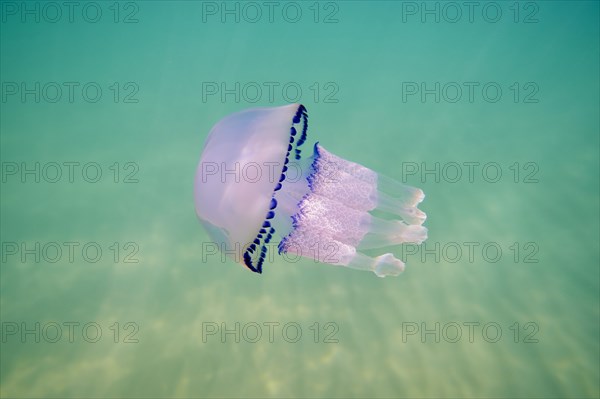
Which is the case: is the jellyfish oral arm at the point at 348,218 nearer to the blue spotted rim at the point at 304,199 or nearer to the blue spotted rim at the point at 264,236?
the blue spotted rim at the point at 304,199

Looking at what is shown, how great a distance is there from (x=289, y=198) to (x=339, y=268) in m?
1.07

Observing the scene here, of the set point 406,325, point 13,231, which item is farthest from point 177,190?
point 406,325

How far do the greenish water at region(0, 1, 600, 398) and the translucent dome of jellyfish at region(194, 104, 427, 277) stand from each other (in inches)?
23.1

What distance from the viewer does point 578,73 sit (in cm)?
552

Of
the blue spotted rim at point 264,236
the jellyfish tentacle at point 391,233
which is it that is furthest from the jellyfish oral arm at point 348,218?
the blue spotted rim at point 264,236

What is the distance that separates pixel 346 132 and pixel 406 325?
2.58 metres

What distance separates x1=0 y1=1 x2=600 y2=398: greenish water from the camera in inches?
122

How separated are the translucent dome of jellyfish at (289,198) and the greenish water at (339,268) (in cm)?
59

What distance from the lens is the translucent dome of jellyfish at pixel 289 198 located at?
2.43 metres

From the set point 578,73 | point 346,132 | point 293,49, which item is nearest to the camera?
point 346,132

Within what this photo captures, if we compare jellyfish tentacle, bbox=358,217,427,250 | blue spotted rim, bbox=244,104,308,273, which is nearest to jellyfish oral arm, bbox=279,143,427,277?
jellyfish tentacle, bbox=358,217,427,250

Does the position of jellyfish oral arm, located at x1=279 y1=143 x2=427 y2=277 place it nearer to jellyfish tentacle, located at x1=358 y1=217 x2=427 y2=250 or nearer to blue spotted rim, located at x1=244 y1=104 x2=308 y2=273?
jellyfish tentacle, located at x1=358 y1=217 x2=427 y2=250

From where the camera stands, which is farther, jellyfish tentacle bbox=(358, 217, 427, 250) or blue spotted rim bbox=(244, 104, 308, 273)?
jellyfish tentacle bbox=(358, 217, 427, 250)

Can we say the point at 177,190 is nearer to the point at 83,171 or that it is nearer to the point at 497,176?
the point at 83,171
